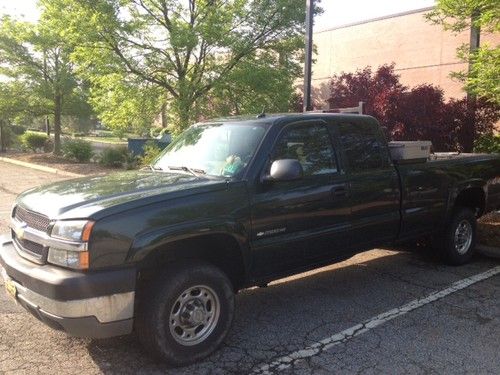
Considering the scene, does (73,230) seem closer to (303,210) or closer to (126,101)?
(303,210)

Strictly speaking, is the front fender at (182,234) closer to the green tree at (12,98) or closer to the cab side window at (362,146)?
the cab side window at (362,146)

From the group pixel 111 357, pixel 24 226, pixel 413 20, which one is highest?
pixel 413 20

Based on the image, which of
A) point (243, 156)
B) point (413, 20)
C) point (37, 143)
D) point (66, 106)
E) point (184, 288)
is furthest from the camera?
point (37, 143)

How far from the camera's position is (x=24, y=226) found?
383cm

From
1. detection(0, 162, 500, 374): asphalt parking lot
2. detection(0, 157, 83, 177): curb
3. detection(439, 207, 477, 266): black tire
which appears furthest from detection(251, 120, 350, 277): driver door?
detection(0, 157, 83, 177): curb

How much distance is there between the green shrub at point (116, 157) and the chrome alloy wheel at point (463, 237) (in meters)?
14.1

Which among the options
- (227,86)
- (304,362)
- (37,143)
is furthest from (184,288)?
(37,143)

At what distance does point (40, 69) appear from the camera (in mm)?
22109

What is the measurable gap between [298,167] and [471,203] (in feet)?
12.0

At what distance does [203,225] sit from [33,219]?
126cm

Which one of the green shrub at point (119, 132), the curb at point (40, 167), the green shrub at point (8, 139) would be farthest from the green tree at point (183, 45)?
the green shrub at point (8, 139)

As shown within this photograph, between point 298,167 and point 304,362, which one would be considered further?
point 298,167

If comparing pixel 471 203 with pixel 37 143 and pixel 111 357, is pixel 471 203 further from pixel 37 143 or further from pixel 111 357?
pixel 37 143

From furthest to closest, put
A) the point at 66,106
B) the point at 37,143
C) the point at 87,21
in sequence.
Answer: the point at 37,143
the point at 66,106
the point at 87,21
